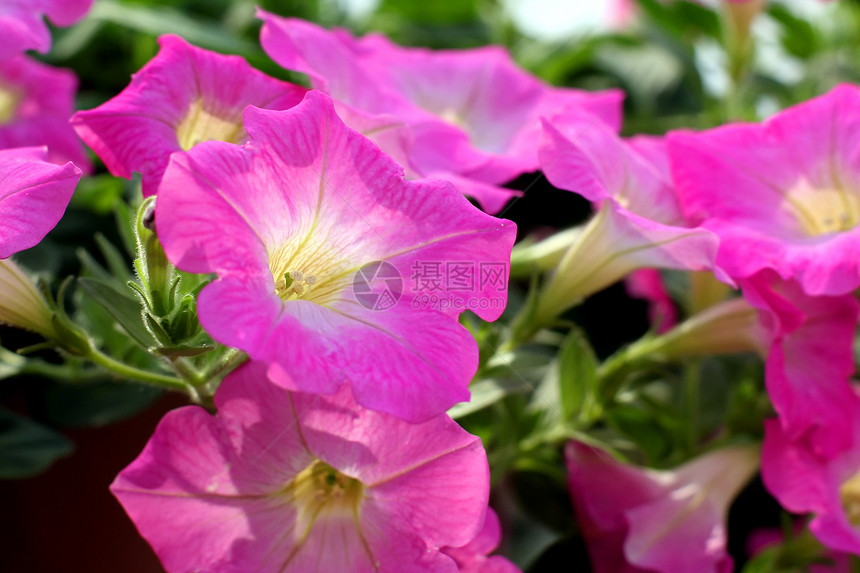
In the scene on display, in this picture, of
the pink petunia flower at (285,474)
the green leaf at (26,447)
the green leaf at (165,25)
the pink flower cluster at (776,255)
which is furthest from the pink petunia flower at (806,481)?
the green leaf at (165,25)

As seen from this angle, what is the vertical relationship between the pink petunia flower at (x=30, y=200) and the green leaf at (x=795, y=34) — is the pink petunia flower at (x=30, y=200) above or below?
above

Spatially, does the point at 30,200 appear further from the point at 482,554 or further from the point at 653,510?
the point at 653,510

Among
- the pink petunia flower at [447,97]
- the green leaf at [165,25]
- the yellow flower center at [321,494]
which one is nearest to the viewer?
the yellow flower center at [321,494]

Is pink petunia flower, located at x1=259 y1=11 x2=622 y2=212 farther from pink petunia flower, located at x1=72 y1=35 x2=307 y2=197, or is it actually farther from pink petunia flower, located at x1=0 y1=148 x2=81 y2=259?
pink petunia flower, located at x1=0 y1=148 x2=81 y2=259

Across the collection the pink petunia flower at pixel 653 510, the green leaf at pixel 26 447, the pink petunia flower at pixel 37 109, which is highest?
the pink petunia flower at pixel 37 109

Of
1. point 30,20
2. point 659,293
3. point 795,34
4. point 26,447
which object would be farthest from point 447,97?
point 795,34

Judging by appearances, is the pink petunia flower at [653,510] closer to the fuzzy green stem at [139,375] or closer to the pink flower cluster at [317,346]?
the pink flower cluster at [317,346]

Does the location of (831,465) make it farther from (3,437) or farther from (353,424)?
(3,437)
